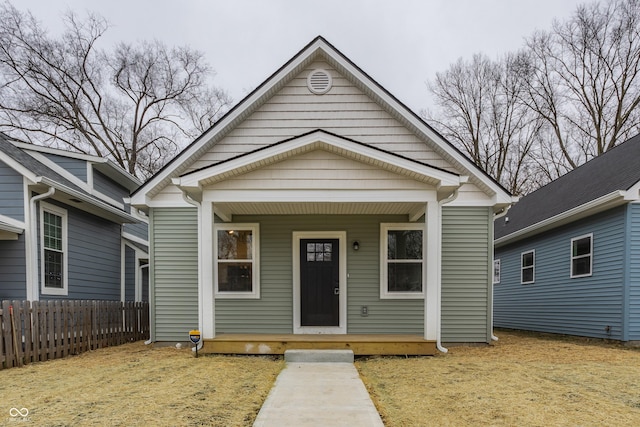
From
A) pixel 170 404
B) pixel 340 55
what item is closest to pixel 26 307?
pixel 170 404

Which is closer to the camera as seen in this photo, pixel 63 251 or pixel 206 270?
pixel 206 270

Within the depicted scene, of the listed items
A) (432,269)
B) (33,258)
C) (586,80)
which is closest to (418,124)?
(432,269)

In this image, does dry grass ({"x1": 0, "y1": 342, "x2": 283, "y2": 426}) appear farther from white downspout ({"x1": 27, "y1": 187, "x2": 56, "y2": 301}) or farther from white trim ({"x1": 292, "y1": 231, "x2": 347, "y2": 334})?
white downspout ({"x1": 27, "y1": 187, "x2": 56, "y2": 301})

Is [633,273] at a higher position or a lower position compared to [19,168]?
lower

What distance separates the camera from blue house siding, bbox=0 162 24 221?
24.1ft

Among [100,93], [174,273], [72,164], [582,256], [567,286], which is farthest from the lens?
[100,93]

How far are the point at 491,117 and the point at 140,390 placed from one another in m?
22.3

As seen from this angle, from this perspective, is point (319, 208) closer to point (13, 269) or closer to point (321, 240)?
point (321, 240)

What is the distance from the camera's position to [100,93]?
20.2m

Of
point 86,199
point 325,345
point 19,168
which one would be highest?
point 19,168

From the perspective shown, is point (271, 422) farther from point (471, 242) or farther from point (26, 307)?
point (471, 242)

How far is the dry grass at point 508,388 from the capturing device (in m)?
3.68

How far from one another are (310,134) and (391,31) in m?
21.8

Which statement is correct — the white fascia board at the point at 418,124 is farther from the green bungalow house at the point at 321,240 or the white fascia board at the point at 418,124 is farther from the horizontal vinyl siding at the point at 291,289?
the horizontal vinyl siding at the point at 291,289
